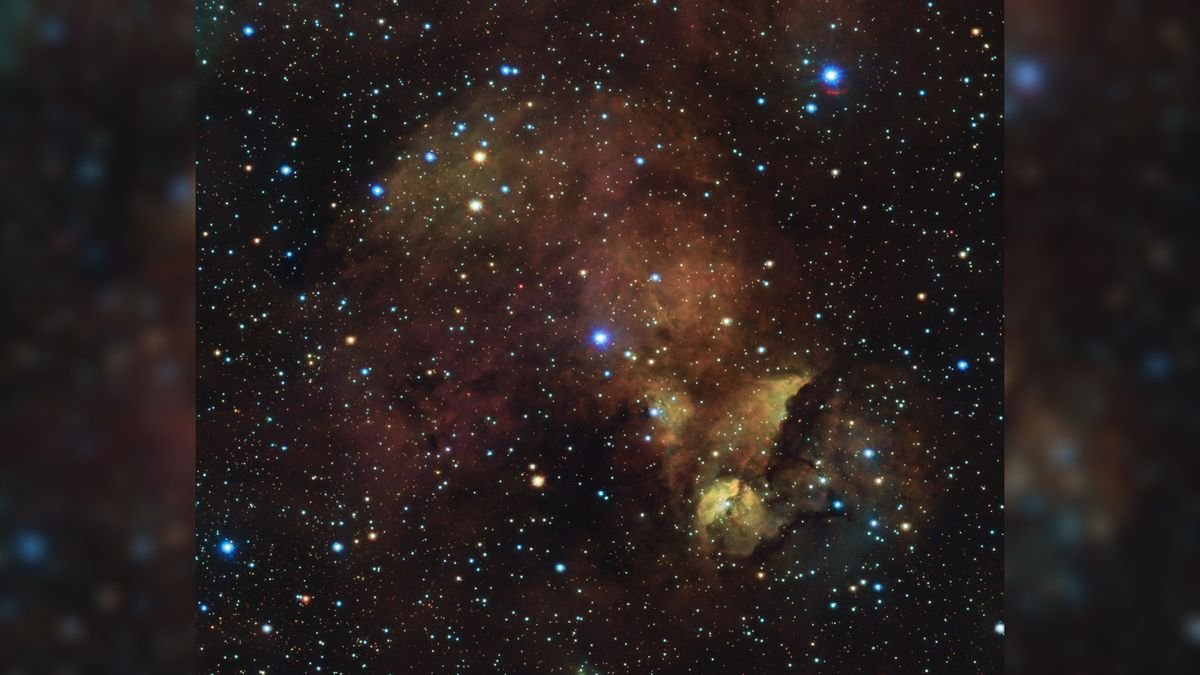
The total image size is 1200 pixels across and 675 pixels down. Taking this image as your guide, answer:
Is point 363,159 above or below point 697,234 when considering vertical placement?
above

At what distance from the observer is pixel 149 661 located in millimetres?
392

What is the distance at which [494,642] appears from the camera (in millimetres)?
1270

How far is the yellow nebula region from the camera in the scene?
4.12 feet

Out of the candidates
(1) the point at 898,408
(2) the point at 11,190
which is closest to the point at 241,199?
(2) the point at 11,190

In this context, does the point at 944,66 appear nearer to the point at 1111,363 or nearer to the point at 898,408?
the point at 898,408

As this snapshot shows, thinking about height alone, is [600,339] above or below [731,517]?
above

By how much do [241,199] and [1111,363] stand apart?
52.0 inches

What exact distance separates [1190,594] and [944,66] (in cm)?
113

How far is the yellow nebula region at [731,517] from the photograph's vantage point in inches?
49.4

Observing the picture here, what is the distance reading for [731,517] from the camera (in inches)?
49.6

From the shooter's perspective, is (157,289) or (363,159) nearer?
(157,289)

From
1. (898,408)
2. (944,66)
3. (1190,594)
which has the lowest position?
(1190,594)

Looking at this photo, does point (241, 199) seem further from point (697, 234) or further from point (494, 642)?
point (494, 642)

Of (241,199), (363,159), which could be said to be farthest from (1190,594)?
(241,199)
